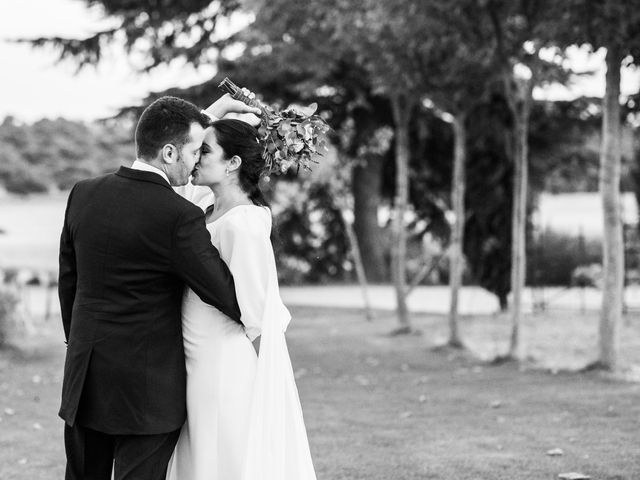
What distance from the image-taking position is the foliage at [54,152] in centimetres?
3634

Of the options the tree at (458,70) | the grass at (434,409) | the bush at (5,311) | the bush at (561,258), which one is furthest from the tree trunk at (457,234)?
the bush at (561,258)

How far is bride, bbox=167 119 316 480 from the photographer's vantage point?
4234 mm

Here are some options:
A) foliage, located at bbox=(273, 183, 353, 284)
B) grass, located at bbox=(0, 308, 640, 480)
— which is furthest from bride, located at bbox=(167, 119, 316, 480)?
foliage, located at bbox=(273, 183, 353, 284)

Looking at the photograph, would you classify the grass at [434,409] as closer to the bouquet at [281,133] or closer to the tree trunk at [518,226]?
the tree trunk at [518,226]

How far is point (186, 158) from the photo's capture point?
418 cm

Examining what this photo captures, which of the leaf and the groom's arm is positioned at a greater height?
the leaf

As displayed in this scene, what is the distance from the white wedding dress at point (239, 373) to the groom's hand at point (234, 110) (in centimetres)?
43

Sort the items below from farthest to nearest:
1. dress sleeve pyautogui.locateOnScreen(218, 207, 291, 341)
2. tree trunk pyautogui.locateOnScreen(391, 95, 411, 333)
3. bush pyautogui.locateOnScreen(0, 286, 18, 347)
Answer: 1. tree trunk pyautogui.locateOnScreen(391, 95, 411, 333)
2. bush pyautogui.locateOnScreen(0, 286, 18, 347)
3. dress sleeve pyautogui.locateOnScreen(218, 207, 291, 341)

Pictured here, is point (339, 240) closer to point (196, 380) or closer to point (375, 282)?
point (375, 282)

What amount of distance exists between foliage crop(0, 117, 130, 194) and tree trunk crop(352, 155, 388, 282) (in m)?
11.5

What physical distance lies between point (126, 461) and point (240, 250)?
93 cm

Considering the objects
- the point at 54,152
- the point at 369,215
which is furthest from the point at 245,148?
the point at 54,152

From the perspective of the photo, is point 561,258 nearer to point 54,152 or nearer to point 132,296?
point 54,152

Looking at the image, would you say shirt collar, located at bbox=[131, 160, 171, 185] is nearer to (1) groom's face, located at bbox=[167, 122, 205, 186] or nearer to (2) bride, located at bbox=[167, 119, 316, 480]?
(1) groom's face, located at bbox=[167, 122, 205, 186]
